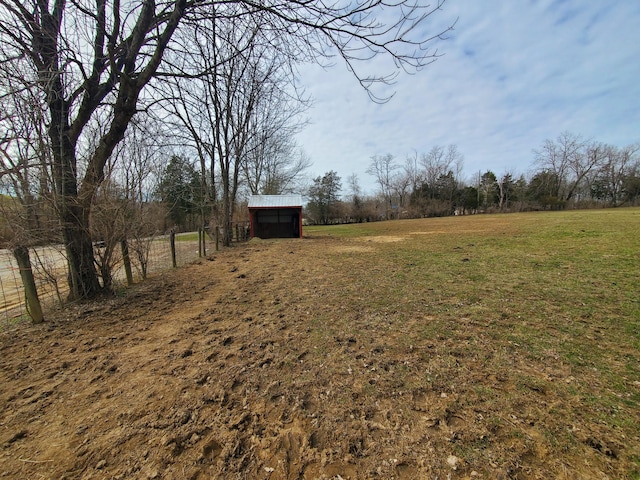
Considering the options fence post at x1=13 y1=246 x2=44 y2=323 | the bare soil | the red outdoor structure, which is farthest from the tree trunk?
the red outdoor structure

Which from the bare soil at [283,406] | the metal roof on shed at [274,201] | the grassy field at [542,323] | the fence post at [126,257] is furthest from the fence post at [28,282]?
the metal roof on shed at [274,201]

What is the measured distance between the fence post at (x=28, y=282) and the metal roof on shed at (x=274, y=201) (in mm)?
13230

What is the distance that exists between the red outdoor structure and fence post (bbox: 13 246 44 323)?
43.7 ft

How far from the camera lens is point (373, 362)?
2471 mm

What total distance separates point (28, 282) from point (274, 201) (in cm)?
1423

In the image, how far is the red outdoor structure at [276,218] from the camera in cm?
1691

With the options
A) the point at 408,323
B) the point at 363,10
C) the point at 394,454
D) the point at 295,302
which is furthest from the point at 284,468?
the point at 363,10

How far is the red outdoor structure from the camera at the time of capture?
16906 mm

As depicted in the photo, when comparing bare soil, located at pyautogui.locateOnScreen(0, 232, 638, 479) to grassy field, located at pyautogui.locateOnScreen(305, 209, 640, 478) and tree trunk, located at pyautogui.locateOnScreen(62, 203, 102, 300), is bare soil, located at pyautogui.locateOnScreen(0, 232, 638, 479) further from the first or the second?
tree trunk, located at pyautogui.locateOnScreen(62, 203, 102, 300)

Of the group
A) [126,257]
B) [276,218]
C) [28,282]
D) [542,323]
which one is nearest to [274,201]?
[276,218]

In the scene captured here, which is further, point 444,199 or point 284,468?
point 444,199

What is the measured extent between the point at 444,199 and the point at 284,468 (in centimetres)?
5205

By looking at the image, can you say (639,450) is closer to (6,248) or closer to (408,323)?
(408,323)

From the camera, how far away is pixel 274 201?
17.2m
